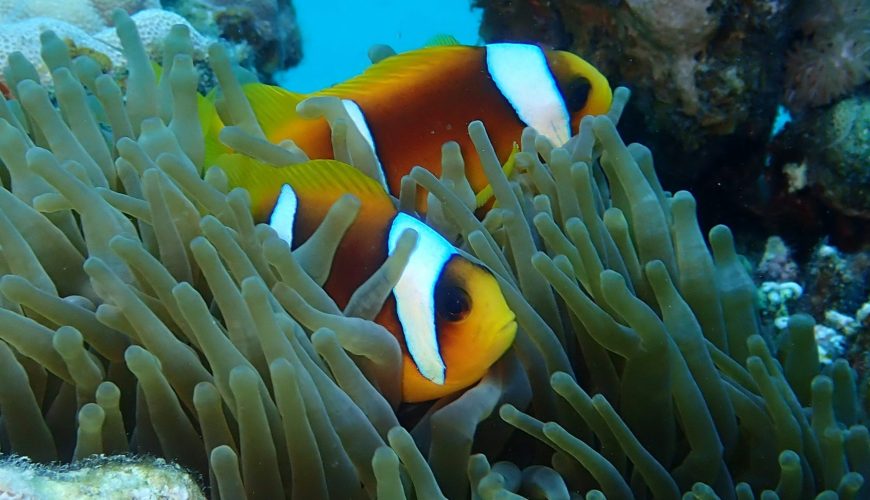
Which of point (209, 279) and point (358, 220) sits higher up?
point (358, 220)

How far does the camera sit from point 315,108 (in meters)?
1.37

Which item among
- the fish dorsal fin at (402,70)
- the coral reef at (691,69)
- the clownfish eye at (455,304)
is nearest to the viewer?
the clownfish eye at (455,304)

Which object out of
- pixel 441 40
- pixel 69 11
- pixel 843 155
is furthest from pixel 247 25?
pixel 843 155

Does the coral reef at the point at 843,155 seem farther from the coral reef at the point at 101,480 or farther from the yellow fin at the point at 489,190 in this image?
the coral reef at the point at 101,480

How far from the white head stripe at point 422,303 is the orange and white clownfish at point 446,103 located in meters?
0.43

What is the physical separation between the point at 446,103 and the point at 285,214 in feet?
1.60

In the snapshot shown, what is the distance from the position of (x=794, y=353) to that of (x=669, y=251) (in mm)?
231

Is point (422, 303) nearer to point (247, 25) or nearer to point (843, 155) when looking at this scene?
point (843, 155)

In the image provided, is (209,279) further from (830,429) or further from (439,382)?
(830,429)

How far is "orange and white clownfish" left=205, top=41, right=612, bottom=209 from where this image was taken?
1417 mm

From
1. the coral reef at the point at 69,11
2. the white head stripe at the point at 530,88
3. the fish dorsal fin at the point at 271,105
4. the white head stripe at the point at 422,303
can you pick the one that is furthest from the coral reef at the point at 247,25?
the white head stripe at the point at 422,303

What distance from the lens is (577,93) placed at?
1.57 meters

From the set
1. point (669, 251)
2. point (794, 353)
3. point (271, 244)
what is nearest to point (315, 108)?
point (271, 244)

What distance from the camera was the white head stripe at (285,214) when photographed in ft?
3.69
